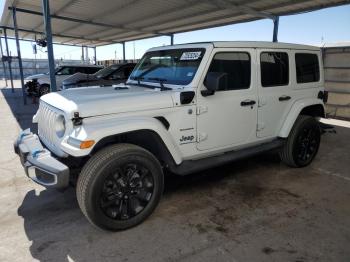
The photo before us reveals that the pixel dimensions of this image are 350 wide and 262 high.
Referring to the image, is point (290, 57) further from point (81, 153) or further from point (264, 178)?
point (81, 153)

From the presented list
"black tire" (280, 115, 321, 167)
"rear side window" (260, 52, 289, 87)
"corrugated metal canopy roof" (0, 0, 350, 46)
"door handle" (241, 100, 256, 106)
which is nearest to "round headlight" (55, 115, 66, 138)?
"door handle" (241, 100, 256, 106)

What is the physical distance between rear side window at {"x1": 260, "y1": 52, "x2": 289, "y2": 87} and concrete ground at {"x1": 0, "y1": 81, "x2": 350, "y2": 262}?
4.84 feet

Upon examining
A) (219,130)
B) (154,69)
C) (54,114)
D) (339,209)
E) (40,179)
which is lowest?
(339,209)

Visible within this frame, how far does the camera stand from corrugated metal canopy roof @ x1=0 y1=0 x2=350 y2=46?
29.0 ft

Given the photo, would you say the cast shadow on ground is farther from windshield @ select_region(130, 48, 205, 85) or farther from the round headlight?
windshield @ select_region(130, 48, 205, 85)

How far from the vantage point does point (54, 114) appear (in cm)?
326

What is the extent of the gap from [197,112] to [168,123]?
408 mm

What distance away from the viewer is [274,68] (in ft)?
14.4

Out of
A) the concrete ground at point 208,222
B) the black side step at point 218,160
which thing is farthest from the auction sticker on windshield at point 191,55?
the concrete ground at point 208,222

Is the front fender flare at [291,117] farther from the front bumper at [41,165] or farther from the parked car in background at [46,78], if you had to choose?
the parked car in background at [46,78]

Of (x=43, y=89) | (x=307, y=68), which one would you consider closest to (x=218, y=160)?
(x=307, y=68)

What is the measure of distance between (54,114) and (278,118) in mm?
3175

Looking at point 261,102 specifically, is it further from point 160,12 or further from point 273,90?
point 160,12

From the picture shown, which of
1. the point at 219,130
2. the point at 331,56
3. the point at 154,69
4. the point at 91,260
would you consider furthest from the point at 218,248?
the point at 331,56
